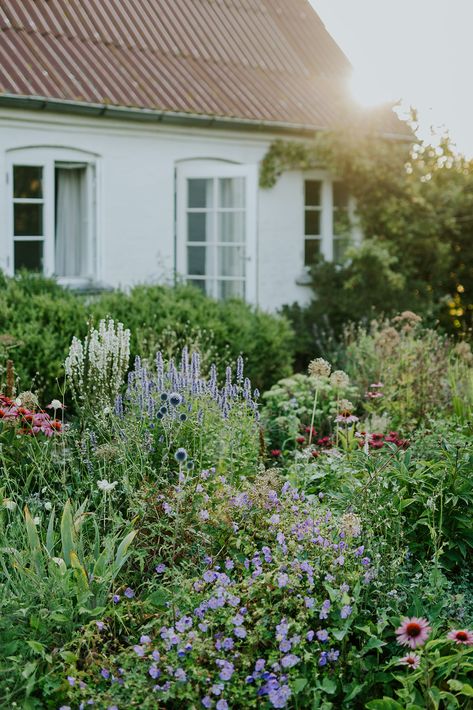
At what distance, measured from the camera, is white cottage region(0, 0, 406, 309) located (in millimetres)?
11461

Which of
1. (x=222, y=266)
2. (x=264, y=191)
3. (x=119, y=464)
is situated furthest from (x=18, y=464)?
(x=264, y=191)

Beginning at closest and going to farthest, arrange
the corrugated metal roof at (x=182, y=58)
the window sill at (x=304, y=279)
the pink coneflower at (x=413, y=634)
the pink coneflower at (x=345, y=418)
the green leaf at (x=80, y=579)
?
the pink coneflower at (x=413, y=634) → the green leaf at (x=80, y=579) → the pink coneflower at (x=345, y=418) → the corrugated metal roof at (x=182, y=58) → the window sill at (x=304, y=279)

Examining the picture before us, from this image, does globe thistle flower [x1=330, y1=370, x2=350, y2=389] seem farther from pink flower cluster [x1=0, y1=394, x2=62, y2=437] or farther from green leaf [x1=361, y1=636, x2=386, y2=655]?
green leaf [x1=361, y1=636, x2=386, y2=655]

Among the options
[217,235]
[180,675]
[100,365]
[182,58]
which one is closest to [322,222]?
[217,235]

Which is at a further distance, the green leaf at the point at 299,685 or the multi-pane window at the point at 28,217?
the multi-pane window at the point at 28,217

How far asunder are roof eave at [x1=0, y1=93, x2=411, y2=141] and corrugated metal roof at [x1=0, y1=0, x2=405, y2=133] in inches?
2.8

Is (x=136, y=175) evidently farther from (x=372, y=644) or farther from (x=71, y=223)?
(x=372, y=644)

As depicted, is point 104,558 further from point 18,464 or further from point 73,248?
point 73,248

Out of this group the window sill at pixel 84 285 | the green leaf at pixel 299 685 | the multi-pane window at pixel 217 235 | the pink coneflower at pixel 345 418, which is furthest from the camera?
the multi-pane window at pixel 217 235

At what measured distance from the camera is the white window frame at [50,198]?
11.2 metres

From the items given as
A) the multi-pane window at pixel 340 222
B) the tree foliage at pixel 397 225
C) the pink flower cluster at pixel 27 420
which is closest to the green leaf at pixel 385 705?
→ the pink flower cluster at pixel 27 420

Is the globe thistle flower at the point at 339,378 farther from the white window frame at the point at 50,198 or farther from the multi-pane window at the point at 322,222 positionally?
the multi-pane window at the point at 322,222

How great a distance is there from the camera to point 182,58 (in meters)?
13.2

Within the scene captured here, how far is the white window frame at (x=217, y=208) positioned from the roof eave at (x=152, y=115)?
0.50m
